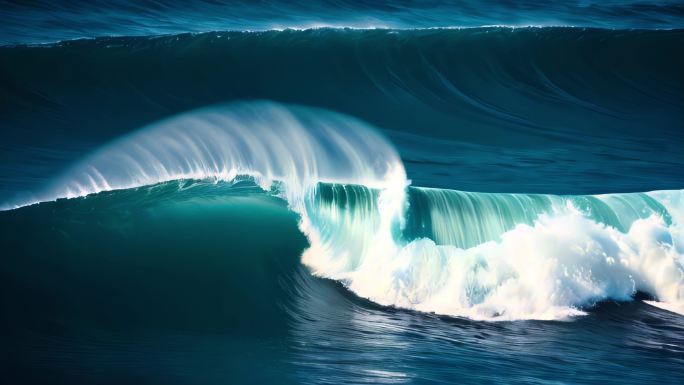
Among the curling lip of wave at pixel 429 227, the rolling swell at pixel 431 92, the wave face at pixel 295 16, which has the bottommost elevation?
the curling lip of wave at pixel 429 227

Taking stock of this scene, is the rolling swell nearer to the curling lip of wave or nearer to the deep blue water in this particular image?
the deep blue water

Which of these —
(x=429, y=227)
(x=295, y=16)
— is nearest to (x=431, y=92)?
(x=295, y=16)

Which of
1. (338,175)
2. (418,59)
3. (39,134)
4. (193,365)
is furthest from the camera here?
(418,59)

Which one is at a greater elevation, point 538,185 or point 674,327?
point 538,185

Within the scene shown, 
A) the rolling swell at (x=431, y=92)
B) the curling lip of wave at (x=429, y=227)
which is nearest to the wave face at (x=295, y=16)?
the rolling swell at (x=431, y=92)

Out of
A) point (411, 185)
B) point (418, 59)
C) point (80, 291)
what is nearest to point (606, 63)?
point (418, 59)

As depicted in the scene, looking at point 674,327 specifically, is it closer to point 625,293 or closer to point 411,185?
point 625,293

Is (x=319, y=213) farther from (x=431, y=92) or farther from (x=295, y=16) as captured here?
(x=295, y=16)

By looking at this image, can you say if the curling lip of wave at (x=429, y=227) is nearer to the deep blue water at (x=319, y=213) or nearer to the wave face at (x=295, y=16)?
the deep blue water at (x=319, y=213)
